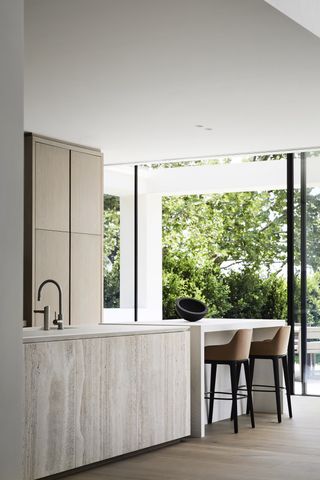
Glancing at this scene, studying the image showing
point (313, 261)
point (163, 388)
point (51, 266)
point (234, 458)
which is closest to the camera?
point (234, 458)

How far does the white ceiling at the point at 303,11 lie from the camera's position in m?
4.92

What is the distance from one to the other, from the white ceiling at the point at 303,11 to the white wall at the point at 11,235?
1.90 metres

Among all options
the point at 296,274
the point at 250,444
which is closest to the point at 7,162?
the point at 250,444

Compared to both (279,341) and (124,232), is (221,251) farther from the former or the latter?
(279,341)

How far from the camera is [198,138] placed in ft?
29.1

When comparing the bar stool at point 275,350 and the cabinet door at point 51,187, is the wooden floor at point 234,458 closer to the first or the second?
the bar stool at point 275,350

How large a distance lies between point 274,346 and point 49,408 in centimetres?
304

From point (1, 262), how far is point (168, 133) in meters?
5.41

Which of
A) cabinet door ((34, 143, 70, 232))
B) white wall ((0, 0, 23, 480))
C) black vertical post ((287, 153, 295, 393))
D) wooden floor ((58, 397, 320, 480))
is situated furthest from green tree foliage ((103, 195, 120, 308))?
white wall ((0, 0, 23, 480))

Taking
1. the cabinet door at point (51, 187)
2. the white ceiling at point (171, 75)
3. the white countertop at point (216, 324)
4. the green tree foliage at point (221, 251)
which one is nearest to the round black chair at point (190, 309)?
the white countertop at point (216, 324)

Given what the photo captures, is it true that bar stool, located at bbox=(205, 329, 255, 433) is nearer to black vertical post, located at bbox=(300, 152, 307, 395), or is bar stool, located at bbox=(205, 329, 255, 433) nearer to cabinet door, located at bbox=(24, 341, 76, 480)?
cabinet door, located at bbox=(24, 341, 76, 480)

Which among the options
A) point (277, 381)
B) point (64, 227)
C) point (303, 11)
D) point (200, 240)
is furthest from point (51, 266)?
point (200, 240)

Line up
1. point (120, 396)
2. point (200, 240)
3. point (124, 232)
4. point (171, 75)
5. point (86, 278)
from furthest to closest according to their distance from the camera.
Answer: point (200, 240)
point (124, 232)
point (86, 278)
point (171, 75)
point (120, 396)

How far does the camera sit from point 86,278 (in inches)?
377
